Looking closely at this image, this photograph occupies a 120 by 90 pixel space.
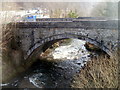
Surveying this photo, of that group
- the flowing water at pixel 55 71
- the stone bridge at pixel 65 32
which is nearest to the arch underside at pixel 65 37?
the stone bridge at pixel 65 32

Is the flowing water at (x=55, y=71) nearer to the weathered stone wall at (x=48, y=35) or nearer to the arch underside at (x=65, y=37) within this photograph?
the weathered stone wall at (x=48, y=35)

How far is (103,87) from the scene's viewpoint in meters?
9.21

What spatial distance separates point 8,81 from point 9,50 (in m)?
3.42

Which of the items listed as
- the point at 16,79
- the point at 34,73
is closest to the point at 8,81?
the point at 16,79

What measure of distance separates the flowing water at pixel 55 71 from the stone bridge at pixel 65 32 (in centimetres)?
231

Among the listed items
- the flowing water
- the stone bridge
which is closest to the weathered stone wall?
the stone bridge

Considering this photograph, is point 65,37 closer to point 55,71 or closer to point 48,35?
point 48,35

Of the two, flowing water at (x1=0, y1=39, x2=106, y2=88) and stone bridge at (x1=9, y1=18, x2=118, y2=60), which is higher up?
stone bridge at (x1=9, y1=18, x2=118, y2=60)

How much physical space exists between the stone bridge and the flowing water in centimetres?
231

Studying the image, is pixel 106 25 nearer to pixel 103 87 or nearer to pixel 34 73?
pixel 103 87

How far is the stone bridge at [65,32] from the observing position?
1392 cm

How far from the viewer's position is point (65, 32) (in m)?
15.3

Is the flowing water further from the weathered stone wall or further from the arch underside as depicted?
the arch underside

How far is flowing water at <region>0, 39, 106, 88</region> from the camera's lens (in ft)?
46.5
